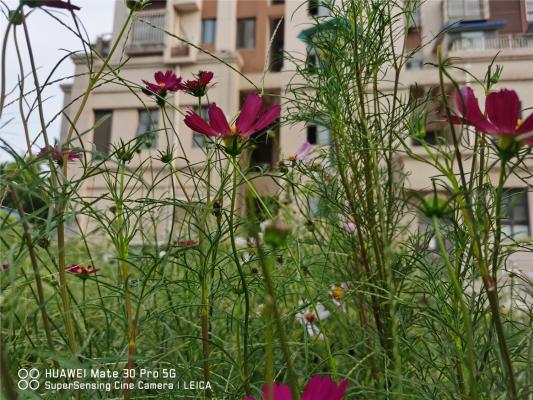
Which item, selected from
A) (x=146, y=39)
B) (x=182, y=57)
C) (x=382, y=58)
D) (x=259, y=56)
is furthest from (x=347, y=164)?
(x=146, y=39)

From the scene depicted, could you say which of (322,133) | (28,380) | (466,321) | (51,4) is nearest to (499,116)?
(466,321)

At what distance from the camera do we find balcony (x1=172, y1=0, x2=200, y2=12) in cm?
567

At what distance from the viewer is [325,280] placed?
2.01ft

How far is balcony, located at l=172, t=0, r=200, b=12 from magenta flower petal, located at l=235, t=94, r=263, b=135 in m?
5.85

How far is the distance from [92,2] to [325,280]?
0.43m

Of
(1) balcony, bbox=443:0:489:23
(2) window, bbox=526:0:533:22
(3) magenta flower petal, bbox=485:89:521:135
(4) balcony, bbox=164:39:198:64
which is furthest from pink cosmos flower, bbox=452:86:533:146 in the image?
(4) balcony, bbox=164:39:198:64

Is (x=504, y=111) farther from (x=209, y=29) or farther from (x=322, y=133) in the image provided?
(x=209, y=29)

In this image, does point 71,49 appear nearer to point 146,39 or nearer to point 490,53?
point 490,53

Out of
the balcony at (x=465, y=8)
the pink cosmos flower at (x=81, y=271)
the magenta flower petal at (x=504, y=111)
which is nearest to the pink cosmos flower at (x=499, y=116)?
the magenta flower petal at (x=504, y=111)

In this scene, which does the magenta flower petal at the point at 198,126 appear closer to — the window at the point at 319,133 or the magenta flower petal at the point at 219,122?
the magenta flower petal at the point at 219,122

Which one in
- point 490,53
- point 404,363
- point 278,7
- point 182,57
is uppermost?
point 278,7

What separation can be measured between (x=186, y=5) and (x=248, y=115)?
593 centimetres

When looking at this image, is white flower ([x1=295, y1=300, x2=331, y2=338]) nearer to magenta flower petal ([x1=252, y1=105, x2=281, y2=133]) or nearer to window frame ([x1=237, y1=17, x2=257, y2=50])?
magenta flower petal ([x1=252, y1=105, x2=281, y2=133])

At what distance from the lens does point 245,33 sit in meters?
5.84
